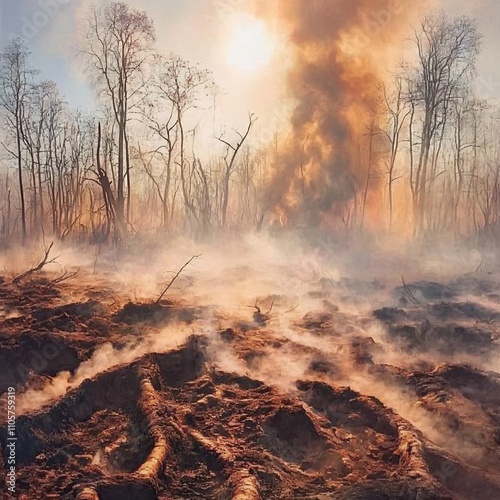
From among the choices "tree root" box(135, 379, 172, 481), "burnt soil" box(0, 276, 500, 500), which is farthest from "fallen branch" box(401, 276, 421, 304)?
"tree root" box(135, 379, 172, 481)

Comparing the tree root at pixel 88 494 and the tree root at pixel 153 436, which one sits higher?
the tree root at pixel 88 494

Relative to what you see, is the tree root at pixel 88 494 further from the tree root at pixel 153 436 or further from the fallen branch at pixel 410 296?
the fallen branch at pixel 410 296

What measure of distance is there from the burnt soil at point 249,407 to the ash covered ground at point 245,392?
24 mm

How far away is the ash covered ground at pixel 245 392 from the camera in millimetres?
4781

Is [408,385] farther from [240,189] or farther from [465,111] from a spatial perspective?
[240,189]

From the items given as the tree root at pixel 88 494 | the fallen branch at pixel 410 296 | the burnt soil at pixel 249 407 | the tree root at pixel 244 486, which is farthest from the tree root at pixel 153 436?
the fallen branch at pixel 410 296

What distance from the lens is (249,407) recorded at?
253 inches

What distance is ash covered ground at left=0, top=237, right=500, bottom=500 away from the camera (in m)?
4.78

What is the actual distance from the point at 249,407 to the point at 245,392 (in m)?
0.54

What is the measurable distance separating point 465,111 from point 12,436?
3177cm

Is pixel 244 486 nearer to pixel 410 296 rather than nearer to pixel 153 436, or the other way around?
pixel 153 436

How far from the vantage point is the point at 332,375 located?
25.8 ft

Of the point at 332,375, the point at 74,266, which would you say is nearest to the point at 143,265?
the point at 74,266

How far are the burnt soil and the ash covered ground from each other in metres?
0.02
